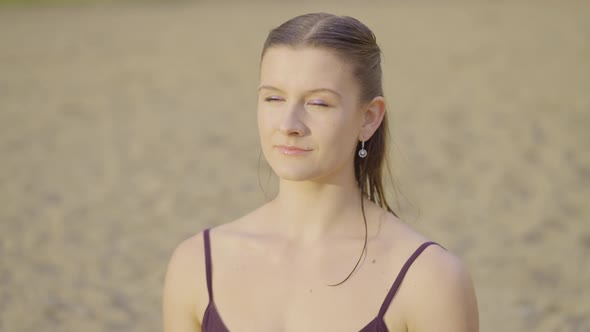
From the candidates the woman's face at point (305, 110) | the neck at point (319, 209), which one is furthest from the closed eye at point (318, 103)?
the neck at point (319, 209)

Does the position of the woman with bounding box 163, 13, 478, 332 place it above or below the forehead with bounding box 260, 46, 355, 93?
below

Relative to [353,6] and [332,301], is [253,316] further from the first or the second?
[353,6]

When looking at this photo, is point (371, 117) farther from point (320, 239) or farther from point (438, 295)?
point (438, 295)

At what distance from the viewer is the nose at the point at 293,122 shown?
2.13m

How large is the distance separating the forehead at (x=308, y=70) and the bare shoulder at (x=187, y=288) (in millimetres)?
544

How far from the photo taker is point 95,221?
6.63 meters

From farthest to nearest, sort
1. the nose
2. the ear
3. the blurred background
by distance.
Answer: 1. the blurred background
2. the ear
3. the nose

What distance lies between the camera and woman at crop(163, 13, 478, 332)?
→ 7.12 feet

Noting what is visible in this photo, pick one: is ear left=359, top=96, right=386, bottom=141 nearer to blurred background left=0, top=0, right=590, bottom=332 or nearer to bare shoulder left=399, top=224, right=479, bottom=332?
bare shoulder left=399, top=224, right=479, bottom=332

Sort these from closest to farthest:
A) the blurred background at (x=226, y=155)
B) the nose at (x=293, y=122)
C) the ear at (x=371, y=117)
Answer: the nose at (x=293, y=122) < the ear at (x=371, y=117) < the blurred background at (x=226, y=155)

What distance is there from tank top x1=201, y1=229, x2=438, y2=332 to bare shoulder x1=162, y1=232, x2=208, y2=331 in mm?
17

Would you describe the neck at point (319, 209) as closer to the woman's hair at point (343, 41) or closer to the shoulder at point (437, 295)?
the woman's hair at point (343, 41)

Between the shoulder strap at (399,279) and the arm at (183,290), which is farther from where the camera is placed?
the arm at (183,290)

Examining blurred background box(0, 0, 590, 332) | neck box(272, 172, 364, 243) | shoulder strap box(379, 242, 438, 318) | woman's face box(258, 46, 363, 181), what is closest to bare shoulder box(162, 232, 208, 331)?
neck box(272, 172, 364, 243)
